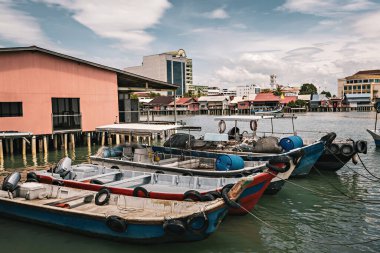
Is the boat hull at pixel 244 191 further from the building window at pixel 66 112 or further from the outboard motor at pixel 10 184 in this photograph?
the building window at pixel 66 112

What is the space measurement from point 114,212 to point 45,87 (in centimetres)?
1946

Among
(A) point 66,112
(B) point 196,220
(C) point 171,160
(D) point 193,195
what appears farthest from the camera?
(A) point 66,112

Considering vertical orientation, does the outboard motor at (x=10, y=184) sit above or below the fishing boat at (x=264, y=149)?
below

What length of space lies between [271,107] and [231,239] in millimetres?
85923

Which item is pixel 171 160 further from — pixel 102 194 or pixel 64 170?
pixel 102 194

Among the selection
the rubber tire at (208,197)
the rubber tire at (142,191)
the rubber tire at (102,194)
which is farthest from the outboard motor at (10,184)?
the rubber tire at (208,197)

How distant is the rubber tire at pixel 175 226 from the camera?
27.8ft

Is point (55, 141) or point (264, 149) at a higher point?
point (264, 149)

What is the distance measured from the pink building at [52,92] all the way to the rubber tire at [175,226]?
1984cm

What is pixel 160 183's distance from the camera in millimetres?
13125

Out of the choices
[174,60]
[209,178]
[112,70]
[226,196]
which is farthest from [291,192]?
[174,60]

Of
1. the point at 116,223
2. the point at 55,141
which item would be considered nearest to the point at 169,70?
the point at 55,141

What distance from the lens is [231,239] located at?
1014cm

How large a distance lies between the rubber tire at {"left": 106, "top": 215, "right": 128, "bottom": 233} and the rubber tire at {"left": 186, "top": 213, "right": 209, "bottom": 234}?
1.72m
